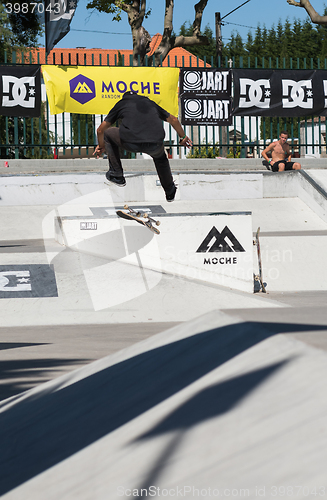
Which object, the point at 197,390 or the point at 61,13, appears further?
the point at 61,13

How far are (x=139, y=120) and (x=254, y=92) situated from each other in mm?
9132

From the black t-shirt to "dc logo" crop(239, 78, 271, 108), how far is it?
8.64 metres

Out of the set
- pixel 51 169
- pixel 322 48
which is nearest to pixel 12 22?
pixel 51 169

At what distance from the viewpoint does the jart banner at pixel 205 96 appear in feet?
46.8

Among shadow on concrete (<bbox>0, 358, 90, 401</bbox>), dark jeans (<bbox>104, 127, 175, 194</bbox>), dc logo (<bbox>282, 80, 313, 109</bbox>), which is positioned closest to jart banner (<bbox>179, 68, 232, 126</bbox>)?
dc logo (<bbox>282, 80, 313, 109</bbox>)

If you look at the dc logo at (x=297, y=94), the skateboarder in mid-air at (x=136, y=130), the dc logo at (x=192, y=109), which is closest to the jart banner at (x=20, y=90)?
the dc logo at (x=192, y=109)

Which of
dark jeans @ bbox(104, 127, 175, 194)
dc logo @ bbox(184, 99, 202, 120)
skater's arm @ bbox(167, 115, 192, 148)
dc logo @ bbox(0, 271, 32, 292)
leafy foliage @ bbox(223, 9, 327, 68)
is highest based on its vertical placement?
leafy foliage @ bbox(223, 9, 327, 68)

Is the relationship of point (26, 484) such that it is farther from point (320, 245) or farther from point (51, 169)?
point (51, 169)

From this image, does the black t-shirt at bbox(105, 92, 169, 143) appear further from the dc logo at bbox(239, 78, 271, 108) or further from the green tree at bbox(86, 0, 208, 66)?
the green tree at bbox(86, 0, 208, 66)

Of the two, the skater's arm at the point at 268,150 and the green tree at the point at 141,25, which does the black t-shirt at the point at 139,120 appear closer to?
the skater's arm at the point at 268,150

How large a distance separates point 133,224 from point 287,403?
22.5 feet

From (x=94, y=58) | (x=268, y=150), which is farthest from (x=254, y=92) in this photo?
(x=94, y=58)

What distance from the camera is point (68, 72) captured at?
44.8ft

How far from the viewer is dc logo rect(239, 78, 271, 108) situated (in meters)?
14.7
